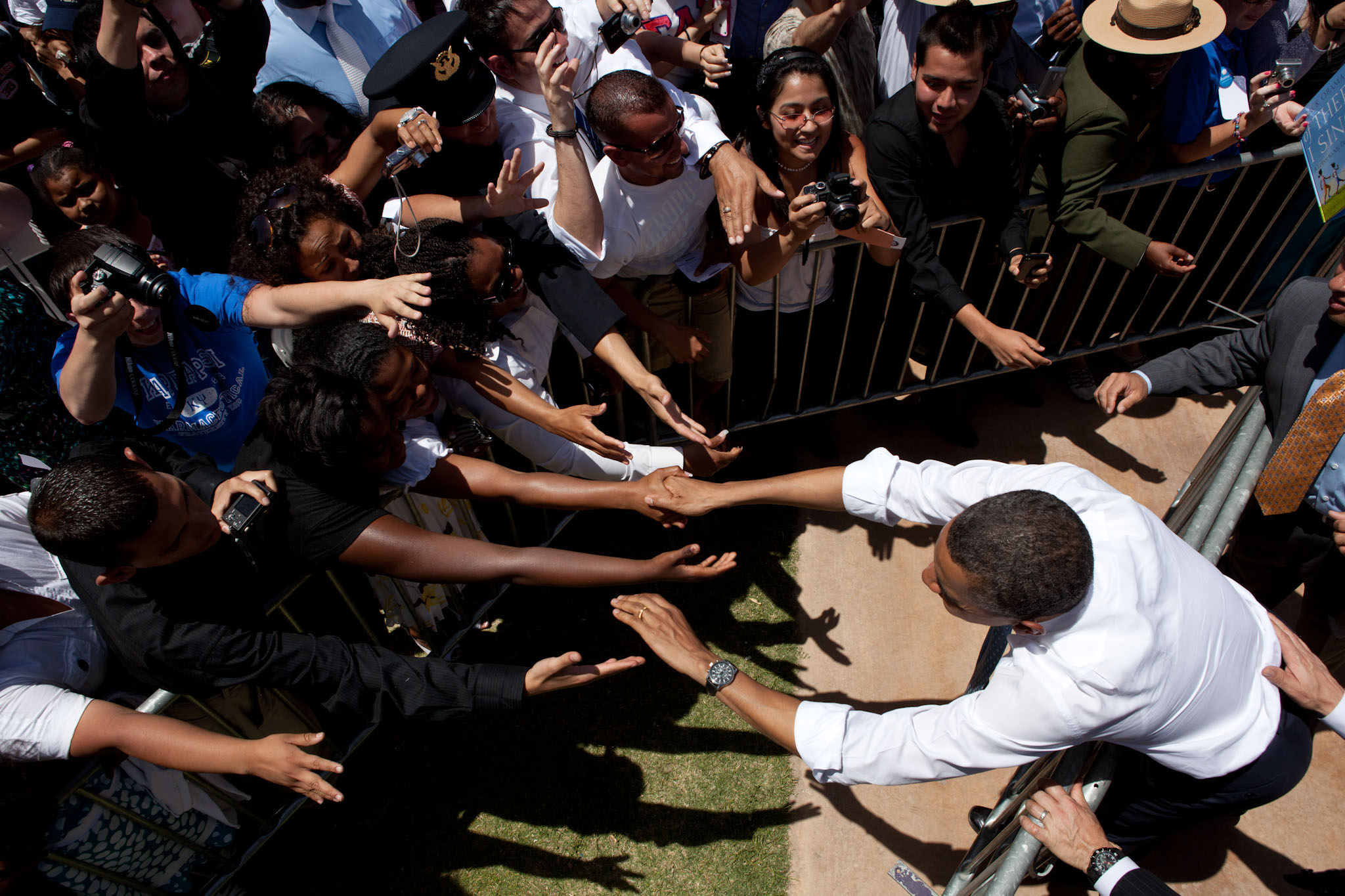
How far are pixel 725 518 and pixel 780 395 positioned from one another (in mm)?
870

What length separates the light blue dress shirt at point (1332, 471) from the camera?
119 inches

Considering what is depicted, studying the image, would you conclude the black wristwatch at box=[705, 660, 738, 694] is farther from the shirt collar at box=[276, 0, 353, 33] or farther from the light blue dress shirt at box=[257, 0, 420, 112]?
the shirt collar at box=[276, 0, 353, 33]

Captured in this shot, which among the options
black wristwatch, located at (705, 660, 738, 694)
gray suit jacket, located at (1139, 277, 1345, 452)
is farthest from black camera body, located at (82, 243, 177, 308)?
gray suit jacket, located at (1139, 277, 1345, 452)

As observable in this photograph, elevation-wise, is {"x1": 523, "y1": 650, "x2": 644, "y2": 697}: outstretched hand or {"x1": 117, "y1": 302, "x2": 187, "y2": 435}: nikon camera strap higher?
{"x1": 117, "y1": 302, "x2": 187, "y2": 435}: nikon camera strap

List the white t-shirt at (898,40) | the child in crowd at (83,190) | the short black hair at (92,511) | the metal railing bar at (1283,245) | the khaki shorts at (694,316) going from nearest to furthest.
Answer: the short black hair at (92,511)
the child in crowd at (83,190)
the khaki shorts at (694,316)
the white t-shirt at (898,40)
the metal railing bar at (1283,245)

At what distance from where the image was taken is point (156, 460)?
287cm

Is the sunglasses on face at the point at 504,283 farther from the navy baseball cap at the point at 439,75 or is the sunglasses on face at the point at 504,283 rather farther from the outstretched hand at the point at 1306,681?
the outstretched hand at the point at 1306,681

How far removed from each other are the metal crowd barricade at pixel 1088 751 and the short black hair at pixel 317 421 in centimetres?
235

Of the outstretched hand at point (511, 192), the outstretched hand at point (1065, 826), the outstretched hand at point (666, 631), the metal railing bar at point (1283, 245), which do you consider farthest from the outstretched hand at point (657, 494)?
the metal railing bar at point (1283, 245)

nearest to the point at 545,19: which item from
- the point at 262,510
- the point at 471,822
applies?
the point at 262,510

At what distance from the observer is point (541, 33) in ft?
11.0

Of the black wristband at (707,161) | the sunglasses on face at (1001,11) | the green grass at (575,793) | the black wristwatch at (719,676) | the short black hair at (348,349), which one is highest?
the sunglasses on face at (1001,11)

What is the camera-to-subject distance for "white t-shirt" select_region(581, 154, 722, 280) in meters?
3.32

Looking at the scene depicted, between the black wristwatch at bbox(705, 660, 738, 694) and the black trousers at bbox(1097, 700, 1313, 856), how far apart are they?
1583 mm
